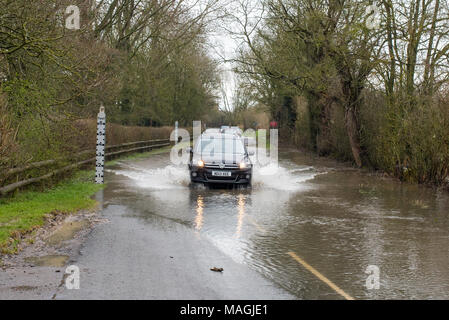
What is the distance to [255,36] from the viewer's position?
159 feet

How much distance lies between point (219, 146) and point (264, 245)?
996 cm

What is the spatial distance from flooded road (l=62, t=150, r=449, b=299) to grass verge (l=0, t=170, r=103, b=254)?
0.75 meters

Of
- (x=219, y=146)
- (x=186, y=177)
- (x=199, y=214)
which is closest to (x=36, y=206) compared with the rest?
(x=199, y=214)

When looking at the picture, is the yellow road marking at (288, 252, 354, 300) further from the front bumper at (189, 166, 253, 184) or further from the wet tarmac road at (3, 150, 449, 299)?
the front bumper at (189, 166, 253, 184)

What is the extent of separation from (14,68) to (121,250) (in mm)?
8862

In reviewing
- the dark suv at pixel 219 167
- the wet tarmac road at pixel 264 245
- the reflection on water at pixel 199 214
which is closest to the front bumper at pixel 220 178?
the dark suv at pixel 219 167

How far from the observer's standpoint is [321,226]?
1014 cm

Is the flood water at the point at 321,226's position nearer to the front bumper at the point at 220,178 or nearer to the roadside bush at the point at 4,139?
the front bumper at the point at 220,178

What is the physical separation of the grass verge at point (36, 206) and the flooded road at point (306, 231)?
75cm

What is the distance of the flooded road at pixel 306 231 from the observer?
637 centimetres

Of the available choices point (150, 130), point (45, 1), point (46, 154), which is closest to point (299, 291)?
point (45, 1)

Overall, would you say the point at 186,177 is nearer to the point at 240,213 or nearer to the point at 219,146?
the point at 219,146
